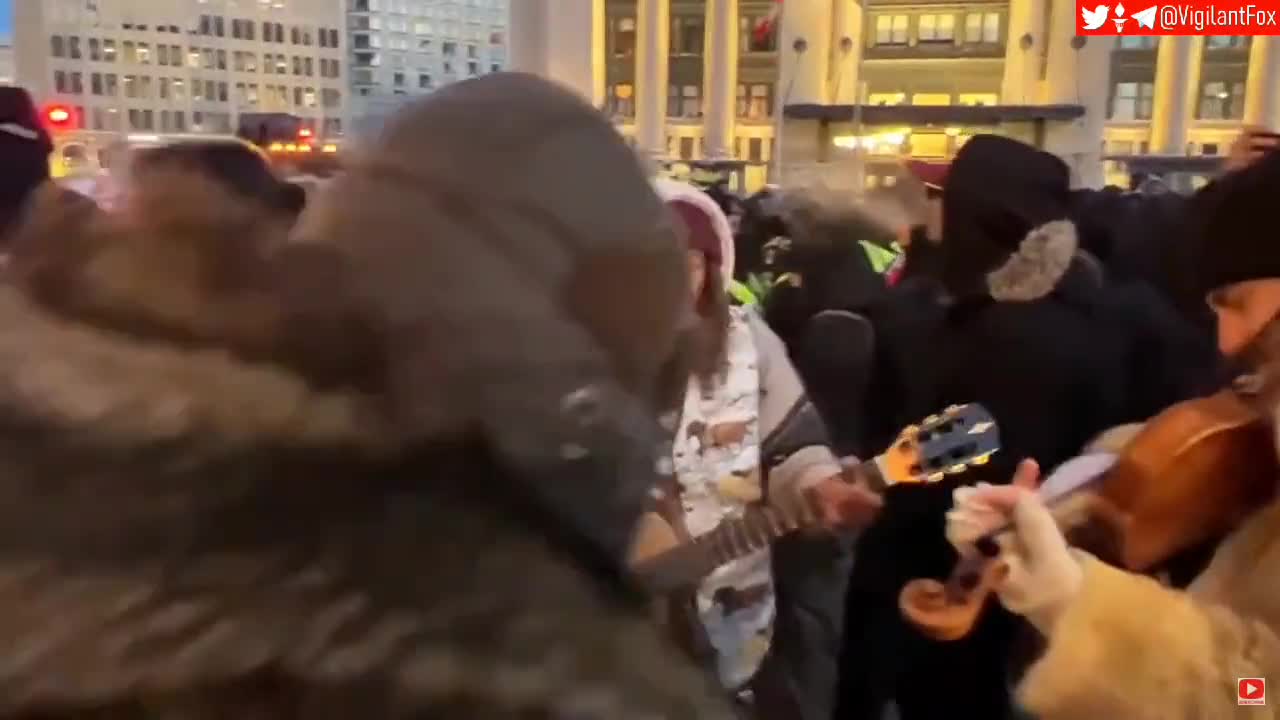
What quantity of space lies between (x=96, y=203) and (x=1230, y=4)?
73.3 feet

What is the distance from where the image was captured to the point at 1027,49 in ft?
86.6

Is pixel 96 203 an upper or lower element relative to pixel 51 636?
upper

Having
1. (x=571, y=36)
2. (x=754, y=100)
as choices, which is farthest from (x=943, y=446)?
(x=754, y=100)

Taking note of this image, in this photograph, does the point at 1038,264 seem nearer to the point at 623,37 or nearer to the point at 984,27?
the point at 984,27

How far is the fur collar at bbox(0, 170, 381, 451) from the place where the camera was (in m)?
0.72

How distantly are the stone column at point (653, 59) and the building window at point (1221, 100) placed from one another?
442 inches

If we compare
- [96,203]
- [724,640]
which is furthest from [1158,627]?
[96,203]

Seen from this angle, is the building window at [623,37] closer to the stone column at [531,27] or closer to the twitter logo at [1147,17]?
the stone column at [531,27]

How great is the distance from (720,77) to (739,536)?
25766mm

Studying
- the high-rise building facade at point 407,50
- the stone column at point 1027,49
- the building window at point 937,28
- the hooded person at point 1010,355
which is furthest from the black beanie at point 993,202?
the building window at point 937,28

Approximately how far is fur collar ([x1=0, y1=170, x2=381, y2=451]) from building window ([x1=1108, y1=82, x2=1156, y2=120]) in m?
29.4

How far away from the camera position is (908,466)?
7.52 ft

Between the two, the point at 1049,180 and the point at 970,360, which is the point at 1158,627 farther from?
the point at 1049,180

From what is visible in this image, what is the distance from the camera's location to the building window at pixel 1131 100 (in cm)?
2795
